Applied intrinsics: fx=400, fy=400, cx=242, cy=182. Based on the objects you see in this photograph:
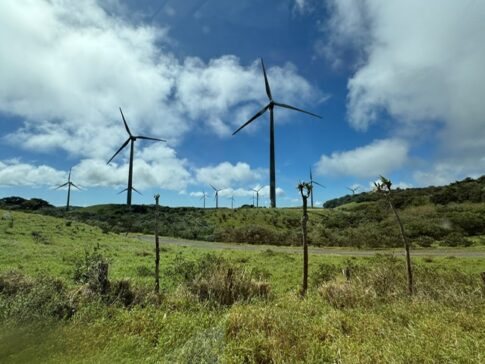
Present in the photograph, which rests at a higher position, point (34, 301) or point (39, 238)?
point (39, 238)

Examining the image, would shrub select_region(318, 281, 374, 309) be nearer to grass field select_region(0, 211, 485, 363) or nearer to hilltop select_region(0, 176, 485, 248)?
grass field select_region(0, 211, 485, 363)

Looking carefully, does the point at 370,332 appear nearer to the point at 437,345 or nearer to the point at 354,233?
the point at 437,345

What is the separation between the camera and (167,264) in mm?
27125

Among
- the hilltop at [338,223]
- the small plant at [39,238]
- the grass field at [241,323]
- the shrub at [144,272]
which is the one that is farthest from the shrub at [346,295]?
the small plant at [39,238]

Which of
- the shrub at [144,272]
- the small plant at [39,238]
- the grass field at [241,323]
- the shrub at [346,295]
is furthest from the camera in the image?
the small plant at [39,238]

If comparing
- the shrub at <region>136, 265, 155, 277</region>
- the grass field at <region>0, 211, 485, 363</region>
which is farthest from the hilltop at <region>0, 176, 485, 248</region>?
the grass field at <region>0, 211, 485, 363</region>

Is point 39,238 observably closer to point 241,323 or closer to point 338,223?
point 241,323

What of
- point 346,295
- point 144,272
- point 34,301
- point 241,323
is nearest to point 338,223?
point 144,272

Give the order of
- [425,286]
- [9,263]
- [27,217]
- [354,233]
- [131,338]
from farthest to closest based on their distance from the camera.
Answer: [354,233], [27,217], [9,263], [425,286], [131,338]

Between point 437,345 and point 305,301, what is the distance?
17.7 ft

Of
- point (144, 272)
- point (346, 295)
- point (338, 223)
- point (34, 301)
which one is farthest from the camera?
point (338, 223)

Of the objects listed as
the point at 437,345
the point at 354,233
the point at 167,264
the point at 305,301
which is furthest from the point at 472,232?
the point at 437,345

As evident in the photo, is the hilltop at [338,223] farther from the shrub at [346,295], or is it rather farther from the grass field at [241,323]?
the grass field at [241,323]

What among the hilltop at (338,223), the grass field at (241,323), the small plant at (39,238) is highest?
the hilltop at (338,223)
